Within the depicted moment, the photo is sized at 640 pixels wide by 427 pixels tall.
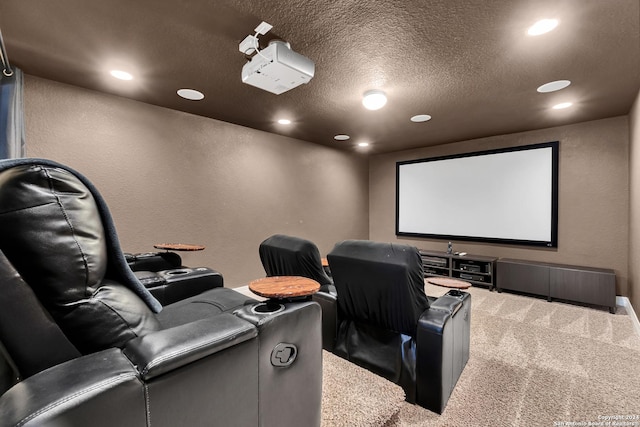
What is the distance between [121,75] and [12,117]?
3.09 feet

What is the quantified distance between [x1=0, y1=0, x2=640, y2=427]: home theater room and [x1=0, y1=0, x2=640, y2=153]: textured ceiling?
2 centimetres

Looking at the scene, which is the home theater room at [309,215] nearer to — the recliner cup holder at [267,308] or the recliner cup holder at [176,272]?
the recliner cup holder at [267,308]

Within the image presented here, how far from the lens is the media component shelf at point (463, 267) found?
421 centimetres

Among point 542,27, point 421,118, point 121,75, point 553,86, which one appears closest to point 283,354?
point 542,27

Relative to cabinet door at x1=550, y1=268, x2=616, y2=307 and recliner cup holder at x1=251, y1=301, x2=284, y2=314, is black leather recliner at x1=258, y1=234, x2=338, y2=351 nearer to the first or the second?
recliner cup holder at x1=251, y1=301, x2=284, y2=314

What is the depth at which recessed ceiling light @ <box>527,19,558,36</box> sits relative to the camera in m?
1.77

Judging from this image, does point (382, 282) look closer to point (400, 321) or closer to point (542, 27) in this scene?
point (400, 321)

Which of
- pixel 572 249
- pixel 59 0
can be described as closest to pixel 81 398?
pixel 59 0

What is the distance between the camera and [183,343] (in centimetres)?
81

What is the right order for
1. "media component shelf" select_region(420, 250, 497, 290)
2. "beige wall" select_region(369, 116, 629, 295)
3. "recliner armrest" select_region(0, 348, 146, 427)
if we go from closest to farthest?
"recliner armrest" select_region(0, 348, 146, 427) → "beige wall" select_region(369, 116, 629, 295) → "media component shelf" select_region(420, 250, 497, 290)

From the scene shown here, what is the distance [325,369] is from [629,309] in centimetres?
380

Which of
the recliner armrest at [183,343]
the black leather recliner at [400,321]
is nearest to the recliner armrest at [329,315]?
the black leather recliner at [400,321]

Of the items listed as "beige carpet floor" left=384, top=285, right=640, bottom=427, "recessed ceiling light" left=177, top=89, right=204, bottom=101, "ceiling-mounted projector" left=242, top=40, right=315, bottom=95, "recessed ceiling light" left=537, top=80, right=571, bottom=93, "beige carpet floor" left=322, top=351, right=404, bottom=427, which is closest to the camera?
"beige carpet floor" left=322, top=351, right=404, bottom=427

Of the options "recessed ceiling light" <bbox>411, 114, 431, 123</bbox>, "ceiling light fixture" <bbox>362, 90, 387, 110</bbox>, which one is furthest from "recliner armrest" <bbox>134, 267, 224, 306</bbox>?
"recessed ceiling light" <bbox>411, 114, 431, 123</bbox>
